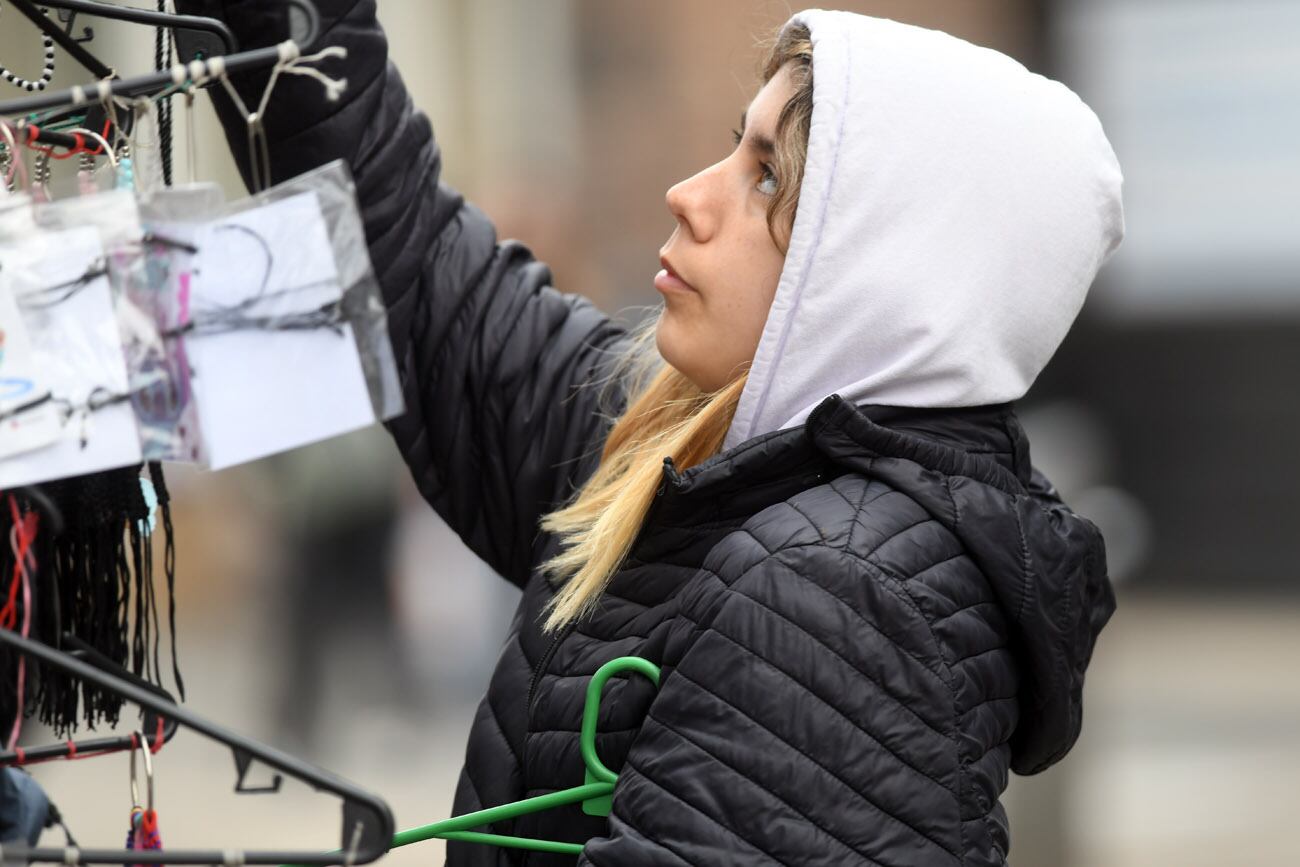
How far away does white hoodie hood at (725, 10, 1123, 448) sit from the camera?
1550mm

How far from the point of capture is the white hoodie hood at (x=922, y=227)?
61.0 inches

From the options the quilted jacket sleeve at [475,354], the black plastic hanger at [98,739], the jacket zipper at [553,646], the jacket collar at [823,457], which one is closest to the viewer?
the black plastic hanger at [98,739]

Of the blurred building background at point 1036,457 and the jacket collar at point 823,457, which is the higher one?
the jacket collar at point 823,457

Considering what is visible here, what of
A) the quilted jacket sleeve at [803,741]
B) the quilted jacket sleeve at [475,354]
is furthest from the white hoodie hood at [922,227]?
the quilted jacket sleeve at [475,354]

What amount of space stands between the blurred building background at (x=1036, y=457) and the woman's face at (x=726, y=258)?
3.20m

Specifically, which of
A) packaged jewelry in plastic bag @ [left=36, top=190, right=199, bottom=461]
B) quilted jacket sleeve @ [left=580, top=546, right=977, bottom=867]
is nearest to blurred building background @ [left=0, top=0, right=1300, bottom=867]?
quilted jacket sleeve @ [left=580, top=546, right=977, bottom=867]

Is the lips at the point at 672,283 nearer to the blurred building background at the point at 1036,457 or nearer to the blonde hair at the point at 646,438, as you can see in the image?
the blonde hair at the point at 646,438

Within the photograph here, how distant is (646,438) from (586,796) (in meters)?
0.48

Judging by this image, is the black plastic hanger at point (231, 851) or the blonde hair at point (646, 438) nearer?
the black plastic hanger at point (231, 851)

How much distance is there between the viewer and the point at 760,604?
1.39m

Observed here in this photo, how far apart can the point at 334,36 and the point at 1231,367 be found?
23.6 ft

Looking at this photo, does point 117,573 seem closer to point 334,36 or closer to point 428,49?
point 334,36

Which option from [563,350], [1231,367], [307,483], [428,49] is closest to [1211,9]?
[1231,367]

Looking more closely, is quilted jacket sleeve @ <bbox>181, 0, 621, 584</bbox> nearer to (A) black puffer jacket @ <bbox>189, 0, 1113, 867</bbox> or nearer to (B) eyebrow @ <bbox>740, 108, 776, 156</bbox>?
(A) black puffer jacket @ <bbox>189, 0, 1113, 867</bbox>
